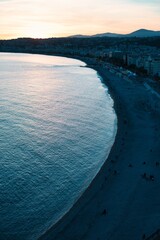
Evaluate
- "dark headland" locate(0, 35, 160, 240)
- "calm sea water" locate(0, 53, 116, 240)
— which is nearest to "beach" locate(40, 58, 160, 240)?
"dark headland" locate(0, 35, 160, 240)

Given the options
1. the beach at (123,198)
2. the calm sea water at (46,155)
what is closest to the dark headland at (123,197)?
the beach at (123,198)

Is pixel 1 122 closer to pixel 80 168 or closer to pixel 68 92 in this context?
pixel 80 168

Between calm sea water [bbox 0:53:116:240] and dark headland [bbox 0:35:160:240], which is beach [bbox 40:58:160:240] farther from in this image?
calm sea water [bbox 0:53:116:240]

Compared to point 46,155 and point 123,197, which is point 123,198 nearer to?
point 123,197

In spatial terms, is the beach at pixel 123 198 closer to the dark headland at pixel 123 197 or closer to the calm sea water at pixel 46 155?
the dark headland at pixel 123 197

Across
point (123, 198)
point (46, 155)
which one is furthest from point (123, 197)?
point (46, 155)

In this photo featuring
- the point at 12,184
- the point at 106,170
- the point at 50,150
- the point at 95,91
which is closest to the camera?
the point at 12,184

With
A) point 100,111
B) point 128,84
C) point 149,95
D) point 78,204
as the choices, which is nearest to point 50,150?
point 78,204
